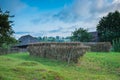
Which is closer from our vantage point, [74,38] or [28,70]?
[28,70]

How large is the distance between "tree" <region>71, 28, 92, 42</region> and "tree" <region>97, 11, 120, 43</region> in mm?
3451

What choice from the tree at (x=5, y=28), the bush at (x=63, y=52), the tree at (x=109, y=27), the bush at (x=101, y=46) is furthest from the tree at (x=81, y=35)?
the tree at (x=5, y=28)

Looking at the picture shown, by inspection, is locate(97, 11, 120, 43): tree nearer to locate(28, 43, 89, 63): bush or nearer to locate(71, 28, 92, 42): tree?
locate(71, 28, 92, 42): tree

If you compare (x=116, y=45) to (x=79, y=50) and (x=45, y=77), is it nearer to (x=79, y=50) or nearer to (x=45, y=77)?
(x=79, y=50)

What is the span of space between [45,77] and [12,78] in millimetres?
2224

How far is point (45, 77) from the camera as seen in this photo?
17.3 metres

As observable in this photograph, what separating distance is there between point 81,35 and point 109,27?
8417 mm

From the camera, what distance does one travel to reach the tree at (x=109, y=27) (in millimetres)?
63737

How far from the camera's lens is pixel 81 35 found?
234 feet

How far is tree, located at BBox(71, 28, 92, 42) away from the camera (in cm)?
7056

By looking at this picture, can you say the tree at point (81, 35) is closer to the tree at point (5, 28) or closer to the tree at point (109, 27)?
the tree at point (109, 27)

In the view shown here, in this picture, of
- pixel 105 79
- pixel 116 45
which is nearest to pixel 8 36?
pixel 105 79

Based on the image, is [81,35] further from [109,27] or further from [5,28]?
[5,28]

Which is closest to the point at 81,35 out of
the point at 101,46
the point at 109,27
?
the point at 109,27
